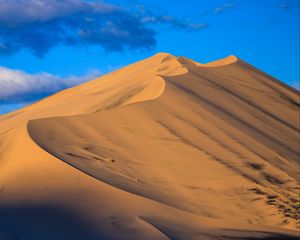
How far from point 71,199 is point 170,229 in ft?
5.25

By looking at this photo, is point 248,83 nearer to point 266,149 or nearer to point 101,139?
point 266,149

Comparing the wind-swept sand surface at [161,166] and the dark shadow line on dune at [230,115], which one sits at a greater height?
the dark shadow line on dune at [230,115]

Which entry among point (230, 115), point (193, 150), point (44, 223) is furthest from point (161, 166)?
point (44, 223)

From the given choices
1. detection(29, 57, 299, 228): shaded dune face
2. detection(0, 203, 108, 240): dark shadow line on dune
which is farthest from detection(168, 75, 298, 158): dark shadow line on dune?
detection(0, 203, 108, 240): dark shadow line on dune

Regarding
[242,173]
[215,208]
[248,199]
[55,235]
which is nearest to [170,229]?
[55,235]

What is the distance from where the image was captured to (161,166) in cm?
1204

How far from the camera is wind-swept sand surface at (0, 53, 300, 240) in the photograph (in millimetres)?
8070

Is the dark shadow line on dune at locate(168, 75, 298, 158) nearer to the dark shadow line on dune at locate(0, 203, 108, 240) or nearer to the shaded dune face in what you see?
the shaded dune face

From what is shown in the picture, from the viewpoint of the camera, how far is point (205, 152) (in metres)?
12.9

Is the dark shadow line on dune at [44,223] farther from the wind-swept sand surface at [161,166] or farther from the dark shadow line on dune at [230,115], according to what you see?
the dark shadow line on dune at [230,115]

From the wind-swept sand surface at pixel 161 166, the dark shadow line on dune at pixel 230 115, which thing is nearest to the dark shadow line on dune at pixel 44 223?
the wind-swept sand surface at pixel 161 166

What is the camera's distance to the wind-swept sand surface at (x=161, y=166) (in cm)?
807

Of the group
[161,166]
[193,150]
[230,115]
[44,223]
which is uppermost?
[230,115]

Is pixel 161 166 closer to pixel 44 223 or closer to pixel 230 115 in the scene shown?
pixel 230 115
